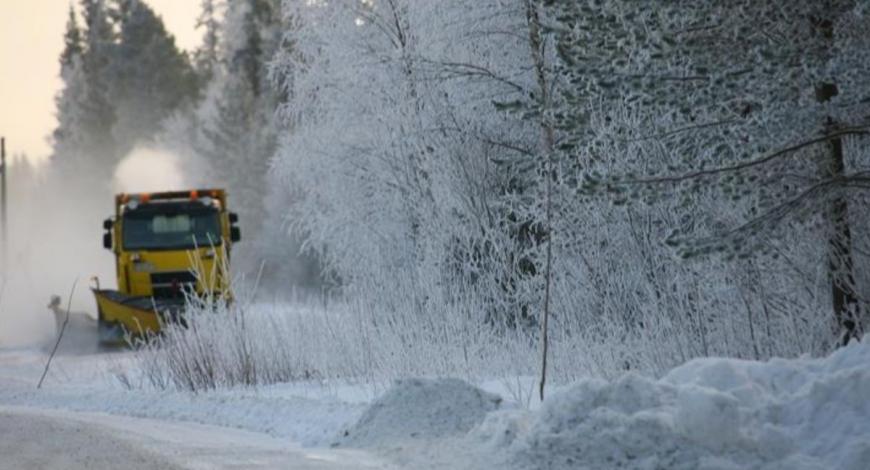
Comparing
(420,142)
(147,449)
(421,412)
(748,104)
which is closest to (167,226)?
(420,142)

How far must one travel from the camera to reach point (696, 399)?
314 inches

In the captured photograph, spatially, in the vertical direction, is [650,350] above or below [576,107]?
below

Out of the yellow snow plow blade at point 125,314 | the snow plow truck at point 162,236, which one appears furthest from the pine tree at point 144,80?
the yellow snow plow blade at point 125,314

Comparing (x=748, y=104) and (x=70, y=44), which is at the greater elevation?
(x=70, y=44)

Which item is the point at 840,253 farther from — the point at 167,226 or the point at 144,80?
the point at 144,80

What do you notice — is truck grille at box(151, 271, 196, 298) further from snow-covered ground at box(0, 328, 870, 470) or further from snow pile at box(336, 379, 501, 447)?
snow pile at box(336, 379, 501, 447)

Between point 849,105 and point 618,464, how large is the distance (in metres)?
3.75

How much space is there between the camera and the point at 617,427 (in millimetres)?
7988

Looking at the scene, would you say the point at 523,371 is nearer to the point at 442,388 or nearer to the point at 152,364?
the point at 442,388

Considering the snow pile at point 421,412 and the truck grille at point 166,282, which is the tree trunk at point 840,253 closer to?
the snow pile at point 421,412

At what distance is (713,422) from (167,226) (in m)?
19.2

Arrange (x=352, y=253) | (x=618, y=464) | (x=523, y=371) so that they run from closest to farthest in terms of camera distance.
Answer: (x=618, y=464)
(x=523, y=371)
(x=352, y=253)

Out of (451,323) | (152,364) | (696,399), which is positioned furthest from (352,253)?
(696,399)

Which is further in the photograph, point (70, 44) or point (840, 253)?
point (70, 44)
